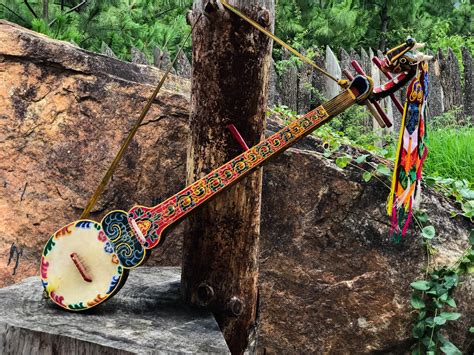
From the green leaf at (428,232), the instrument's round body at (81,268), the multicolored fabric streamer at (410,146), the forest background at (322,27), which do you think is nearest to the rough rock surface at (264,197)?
the green leaf at (428,232)

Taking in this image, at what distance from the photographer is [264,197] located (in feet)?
11.9

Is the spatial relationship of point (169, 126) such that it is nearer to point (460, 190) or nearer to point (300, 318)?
point (300, 318)

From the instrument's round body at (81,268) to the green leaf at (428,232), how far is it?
5.54ft

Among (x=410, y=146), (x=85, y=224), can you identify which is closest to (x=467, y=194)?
(x=410, y=146)

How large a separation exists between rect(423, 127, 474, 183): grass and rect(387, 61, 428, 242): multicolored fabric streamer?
2.56 meters

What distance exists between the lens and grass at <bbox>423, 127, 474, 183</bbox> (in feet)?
16.0

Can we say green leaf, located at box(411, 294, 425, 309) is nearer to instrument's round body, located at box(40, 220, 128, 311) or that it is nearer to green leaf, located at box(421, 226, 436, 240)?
green leaf, located at box(421, 226, 436, 240)

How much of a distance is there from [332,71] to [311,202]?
3.18 metres

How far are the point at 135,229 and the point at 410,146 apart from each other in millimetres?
958

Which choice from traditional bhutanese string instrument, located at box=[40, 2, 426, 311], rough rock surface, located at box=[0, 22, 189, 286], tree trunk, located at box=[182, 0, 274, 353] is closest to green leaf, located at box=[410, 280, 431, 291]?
tree trunk, located at box=[182, 0, 274, 353]

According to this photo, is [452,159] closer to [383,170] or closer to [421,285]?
[383,170]

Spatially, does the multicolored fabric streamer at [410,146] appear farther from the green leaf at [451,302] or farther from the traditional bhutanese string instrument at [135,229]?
the green leaf at [451,302]

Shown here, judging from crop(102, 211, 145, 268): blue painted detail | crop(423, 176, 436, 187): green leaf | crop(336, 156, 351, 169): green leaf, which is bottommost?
crop(102, 211, 145, 268): blue painted detail

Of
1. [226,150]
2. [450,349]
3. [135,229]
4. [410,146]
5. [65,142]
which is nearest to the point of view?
[410,146]
